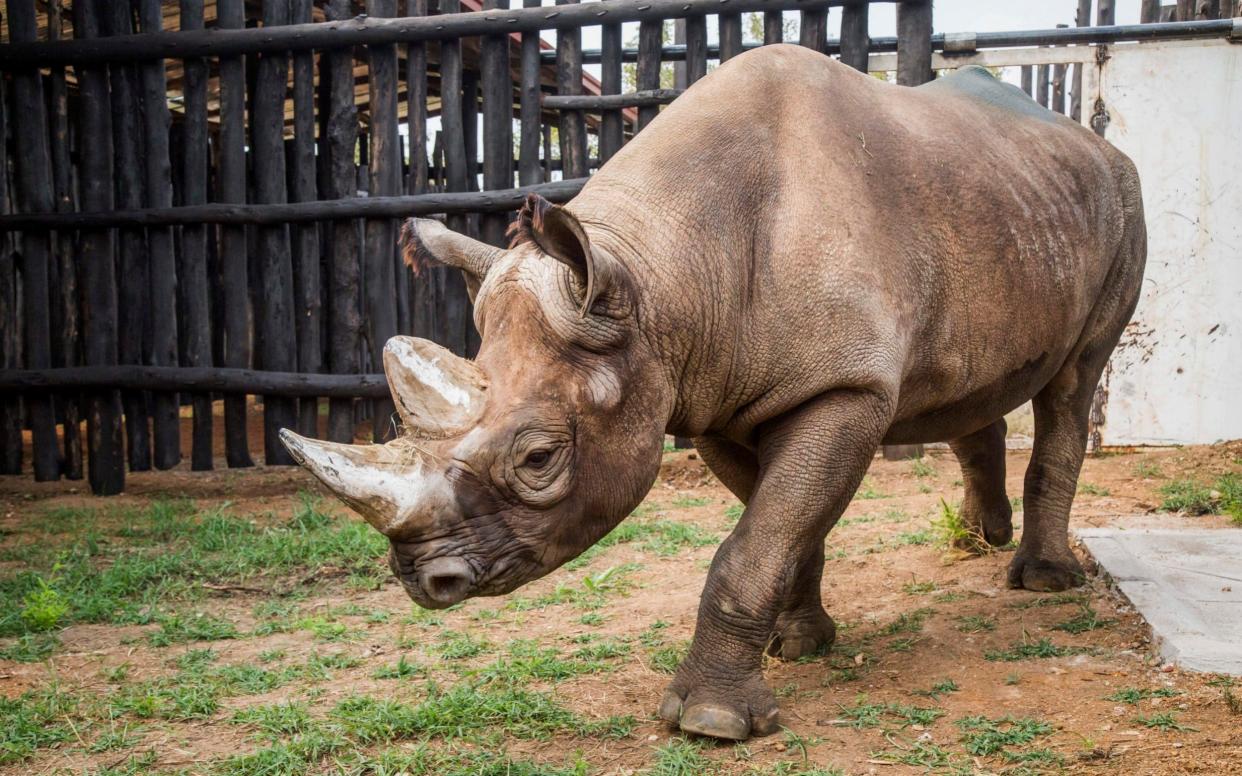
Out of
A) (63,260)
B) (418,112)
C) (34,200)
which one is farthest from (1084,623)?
(34,200)

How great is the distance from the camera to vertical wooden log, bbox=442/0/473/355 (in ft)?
28.4

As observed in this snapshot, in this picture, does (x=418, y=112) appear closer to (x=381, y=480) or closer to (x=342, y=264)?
(x=342, y=264)

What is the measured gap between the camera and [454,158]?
8.71 meters

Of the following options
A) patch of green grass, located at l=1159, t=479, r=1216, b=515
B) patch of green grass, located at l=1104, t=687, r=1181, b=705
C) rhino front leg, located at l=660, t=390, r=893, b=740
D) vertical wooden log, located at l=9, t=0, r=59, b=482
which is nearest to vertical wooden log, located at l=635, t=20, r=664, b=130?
vertical wooden log, located at l=9, t=0, r=59, b=482

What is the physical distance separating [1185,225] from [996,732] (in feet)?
21.8

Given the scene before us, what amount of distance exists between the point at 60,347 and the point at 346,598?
428 cm

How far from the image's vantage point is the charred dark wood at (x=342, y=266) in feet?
28.7

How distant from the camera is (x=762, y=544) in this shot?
391cm

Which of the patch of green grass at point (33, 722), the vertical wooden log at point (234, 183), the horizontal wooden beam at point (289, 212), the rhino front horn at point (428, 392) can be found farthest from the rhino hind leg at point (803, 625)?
the vertical wooden log at point (234, 183)

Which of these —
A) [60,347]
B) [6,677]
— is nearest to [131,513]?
[60,347]

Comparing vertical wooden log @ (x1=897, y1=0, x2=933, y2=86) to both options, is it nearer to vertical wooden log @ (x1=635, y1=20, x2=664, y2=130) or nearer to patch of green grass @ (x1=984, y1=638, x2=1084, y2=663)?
vertical wooden log @ (x1=635, y1=20, x2=664, y2=130)

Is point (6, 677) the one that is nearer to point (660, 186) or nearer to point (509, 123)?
point (660, 186)

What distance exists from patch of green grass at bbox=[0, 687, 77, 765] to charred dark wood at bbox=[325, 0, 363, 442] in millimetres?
4407

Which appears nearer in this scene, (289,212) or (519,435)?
(519,435)
